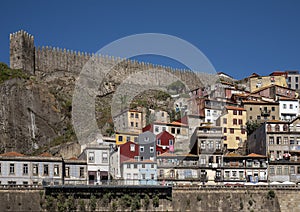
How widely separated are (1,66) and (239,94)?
38.0 m

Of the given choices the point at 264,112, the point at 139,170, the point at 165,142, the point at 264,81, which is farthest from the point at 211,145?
the point at 264,81

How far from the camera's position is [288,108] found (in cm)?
9456

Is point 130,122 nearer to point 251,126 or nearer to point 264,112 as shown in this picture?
point 251,126

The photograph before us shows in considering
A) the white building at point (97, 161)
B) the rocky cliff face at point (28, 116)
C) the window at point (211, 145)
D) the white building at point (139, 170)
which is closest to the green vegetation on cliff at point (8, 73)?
the rocky cliff face at point (28, 116)

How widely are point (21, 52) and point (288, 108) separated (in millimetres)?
44036

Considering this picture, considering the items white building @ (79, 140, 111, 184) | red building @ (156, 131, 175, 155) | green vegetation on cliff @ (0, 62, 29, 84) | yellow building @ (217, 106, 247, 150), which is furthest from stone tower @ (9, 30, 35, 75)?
white building @ (79, 140, 111, 184)

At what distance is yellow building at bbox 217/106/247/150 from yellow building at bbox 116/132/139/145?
11.8m

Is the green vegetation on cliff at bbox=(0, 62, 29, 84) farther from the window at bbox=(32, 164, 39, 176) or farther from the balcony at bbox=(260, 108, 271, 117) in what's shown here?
the balcony at bbox=(260, 108, 271, 117)

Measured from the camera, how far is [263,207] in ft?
207

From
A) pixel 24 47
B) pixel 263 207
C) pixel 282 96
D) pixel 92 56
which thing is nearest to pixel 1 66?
pixel 24 47

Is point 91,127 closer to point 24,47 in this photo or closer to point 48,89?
point 48,89

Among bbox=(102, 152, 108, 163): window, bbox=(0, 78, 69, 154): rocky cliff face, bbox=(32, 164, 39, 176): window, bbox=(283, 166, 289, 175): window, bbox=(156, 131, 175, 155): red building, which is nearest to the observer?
bbox=(32, 164, 39, 176): window

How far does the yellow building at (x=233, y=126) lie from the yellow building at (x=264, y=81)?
2872cm

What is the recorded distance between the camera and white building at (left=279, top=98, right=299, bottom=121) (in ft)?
308
